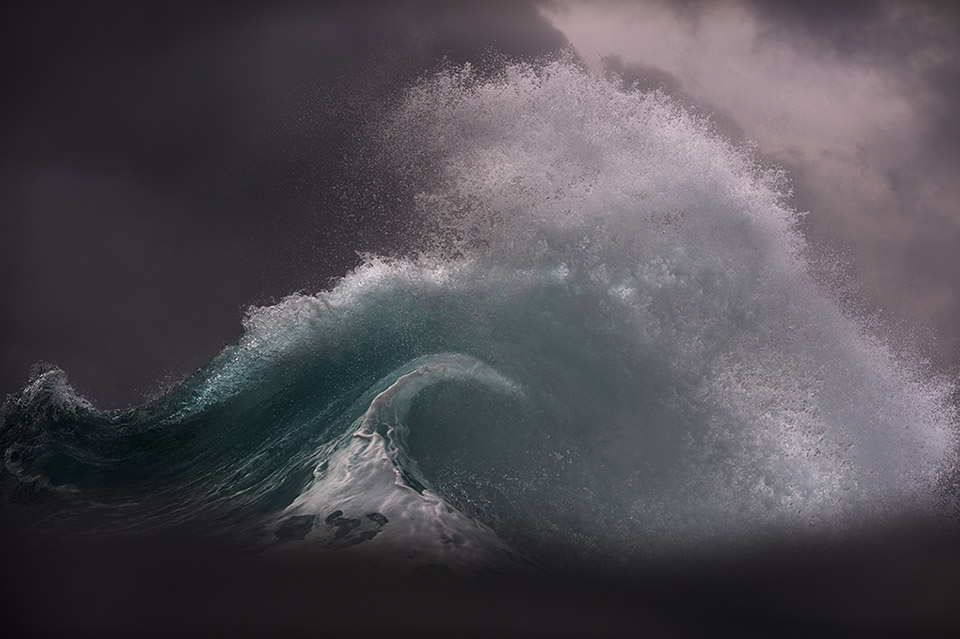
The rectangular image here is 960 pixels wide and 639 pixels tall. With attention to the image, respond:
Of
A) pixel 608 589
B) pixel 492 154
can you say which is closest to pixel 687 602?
pixel 608 589

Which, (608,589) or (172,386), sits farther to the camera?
(172,386)

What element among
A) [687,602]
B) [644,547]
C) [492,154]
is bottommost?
[687,602]

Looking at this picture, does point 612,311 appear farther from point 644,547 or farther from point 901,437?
Answer: point 901,437

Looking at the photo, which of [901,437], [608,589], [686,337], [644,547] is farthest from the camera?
[901,437]
